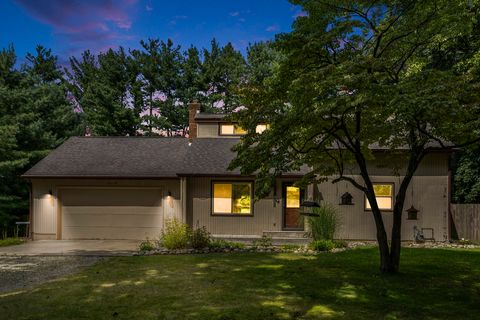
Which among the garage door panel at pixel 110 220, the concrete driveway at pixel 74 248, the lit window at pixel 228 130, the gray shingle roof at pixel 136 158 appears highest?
the lit window at pixel 228 130

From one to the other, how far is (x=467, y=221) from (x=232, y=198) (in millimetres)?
11183

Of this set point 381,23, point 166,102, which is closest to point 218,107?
point 166,102

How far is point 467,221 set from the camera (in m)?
18.7

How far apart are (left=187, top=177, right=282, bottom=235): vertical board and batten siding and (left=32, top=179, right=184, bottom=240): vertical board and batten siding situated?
819mm

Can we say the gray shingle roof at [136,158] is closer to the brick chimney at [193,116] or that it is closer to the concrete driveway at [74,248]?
the brick chimney at [193,116]

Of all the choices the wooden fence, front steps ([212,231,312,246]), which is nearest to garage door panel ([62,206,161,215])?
front steps ([212,231,312,246])

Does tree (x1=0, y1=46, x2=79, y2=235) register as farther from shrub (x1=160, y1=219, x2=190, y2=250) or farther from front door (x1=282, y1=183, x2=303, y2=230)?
front door (x1=282, y1=183, x2=303, y2=230)

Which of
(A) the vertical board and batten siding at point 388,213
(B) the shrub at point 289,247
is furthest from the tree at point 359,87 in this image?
(A) the vertical board and batten siding at point 388,213

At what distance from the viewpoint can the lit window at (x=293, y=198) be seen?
58.6 feet

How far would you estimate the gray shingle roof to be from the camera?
1809 cm

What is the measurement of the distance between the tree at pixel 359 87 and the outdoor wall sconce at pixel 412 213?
746 cm

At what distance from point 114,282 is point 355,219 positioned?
11.2 m

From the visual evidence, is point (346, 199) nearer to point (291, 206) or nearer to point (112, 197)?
point (291, 206)

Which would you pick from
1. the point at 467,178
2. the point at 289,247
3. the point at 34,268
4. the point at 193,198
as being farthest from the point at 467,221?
the point at 34,268
